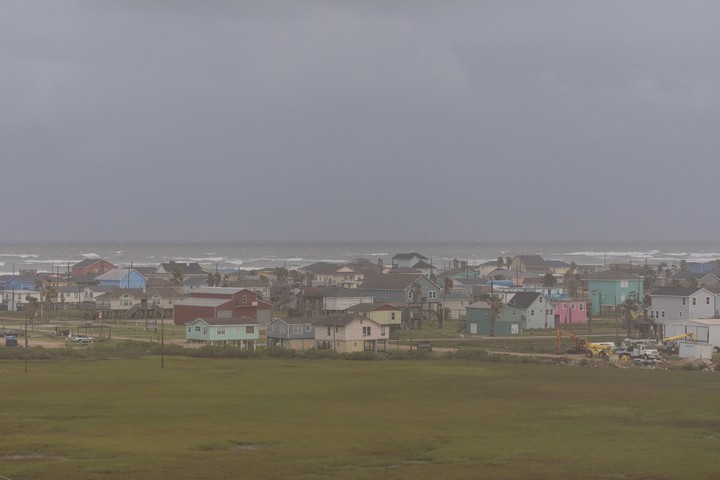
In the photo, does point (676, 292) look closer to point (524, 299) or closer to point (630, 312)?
point (630, 312)

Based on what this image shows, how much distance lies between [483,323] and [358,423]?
50.6 m

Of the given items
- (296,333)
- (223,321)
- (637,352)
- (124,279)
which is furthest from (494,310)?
(124,279)

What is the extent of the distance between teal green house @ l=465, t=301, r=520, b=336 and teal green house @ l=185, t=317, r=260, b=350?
19432 millimetres

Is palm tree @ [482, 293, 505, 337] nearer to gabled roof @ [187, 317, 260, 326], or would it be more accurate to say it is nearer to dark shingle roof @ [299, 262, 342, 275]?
gabled roof @ [187, 317, 260, 326]

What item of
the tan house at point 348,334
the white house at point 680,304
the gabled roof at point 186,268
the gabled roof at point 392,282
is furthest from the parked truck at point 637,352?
the gabled roof at point 186,268

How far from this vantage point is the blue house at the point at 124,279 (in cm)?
13325

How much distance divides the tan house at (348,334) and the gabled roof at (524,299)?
2115cm

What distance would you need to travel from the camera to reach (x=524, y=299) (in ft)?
307

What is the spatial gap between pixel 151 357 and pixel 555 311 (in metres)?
42.4

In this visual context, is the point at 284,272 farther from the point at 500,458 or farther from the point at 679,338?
the point at 500,458

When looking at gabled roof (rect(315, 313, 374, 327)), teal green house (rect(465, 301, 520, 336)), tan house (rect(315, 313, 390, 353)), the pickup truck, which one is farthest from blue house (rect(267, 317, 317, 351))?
teal green house (rect(465, 301, 520, 336))

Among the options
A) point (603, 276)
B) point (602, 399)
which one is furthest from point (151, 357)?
point (603, 276)

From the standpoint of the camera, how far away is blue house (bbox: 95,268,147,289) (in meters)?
133

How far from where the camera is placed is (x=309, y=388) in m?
50.6
